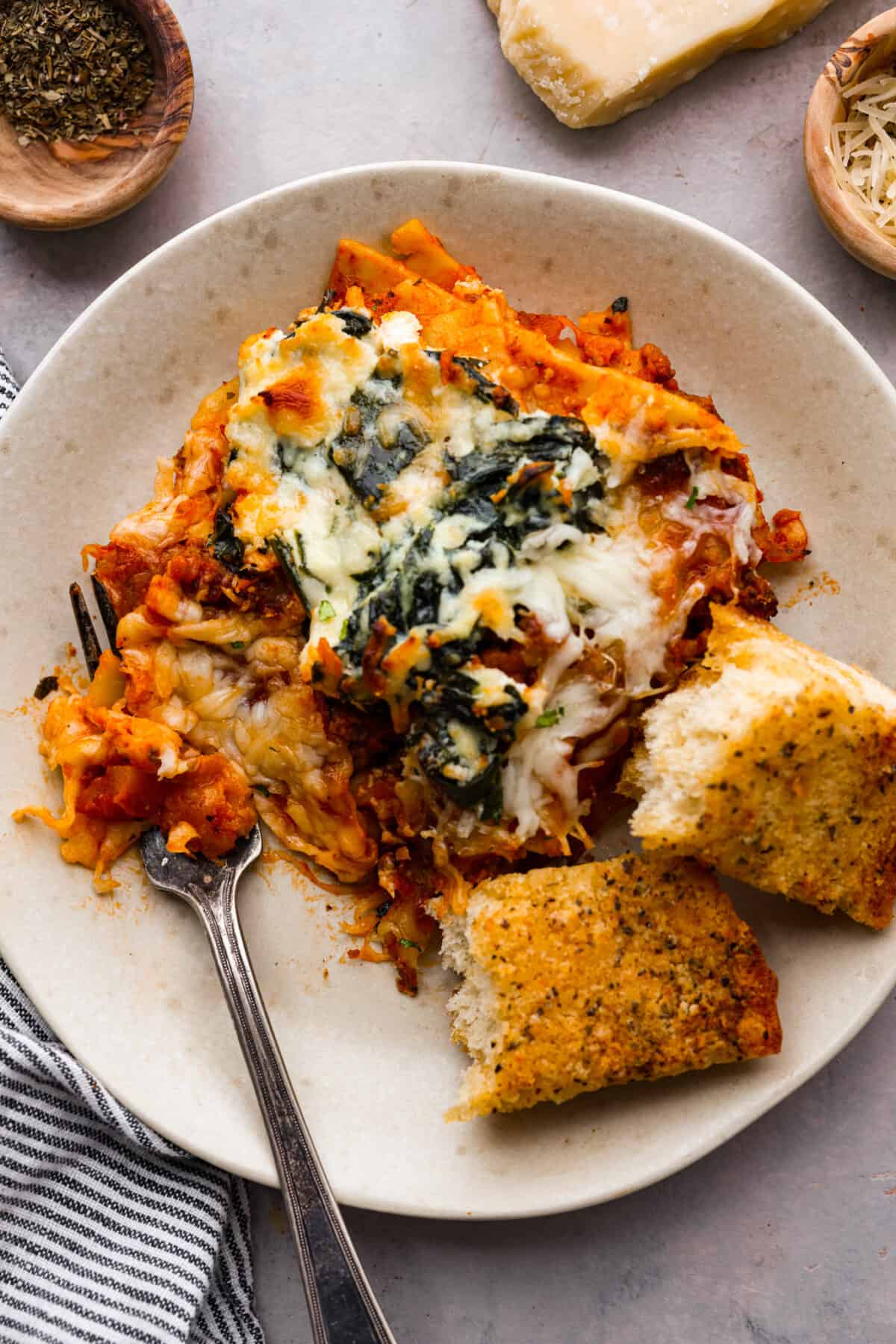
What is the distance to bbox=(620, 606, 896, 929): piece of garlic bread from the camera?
340 cm

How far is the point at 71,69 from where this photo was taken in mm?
4418

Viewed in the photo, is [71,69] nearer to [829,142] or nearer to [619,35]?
[619,35]

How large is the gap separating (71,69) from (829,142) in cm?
302

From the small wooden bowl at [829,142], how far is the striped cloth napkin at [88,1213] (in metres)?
4.24

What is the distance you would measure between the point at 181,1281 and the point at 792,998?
2419 mm

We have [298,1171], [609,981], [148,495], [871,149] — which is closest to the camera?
[609,981]

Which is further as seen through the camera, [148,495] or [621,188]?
[621,188]

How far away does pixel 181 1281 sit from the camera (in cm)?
397

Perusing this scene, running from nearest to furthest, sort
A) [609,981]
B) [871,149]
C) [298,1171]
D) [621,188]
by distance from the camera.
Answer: [609,981] < [298,1171] < [871,149] < [621,188]

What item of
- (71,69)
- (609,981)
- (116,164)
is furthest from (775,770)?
(71,69)

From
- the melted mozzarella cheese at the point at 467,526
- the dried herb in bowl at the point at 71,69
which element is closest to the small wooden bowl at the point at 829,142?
the melted mozzarella cheese at the point at 467,526

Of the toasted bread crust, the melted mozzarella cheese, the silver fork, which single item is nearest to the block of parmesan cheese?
the melted mozzarella cheese

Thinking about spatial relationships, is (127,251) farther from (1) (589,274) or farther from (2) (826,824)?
(2) (826,824)

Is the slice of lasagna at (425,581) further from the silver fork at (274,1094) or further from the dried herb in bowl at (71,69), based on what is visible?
the dried herb in bowl at (71,69)
